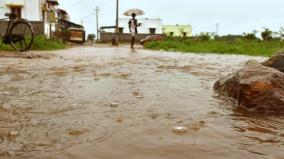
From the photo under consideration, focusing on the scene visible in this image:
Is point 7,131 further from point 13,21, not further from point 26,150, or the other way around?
point 13,21

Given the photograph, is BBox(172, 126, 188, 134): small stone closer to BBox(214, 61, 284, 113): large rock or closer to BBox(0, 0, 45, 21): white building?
BBox(214, 61, 284, 113): large rock

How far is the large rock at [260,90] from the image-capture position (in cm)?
393

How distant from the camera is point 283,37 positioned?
80.9 ft

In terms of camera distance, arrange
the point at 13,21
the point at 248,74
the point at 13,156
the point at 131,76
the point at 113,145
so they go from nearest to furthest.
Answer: the point at 13,156 < the point at 113,145 < the point at 248,74 < the point at 131,76 < the point at 13,21

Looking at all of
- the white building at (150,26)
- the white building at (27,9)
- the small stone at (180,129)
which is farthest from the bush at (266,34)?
the white building at (150,26)

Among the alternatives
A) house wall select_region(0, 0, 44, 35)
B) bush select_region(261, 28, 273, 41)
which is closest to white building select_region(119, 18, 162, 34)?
house wall select_region(0, 0, 44, 35)

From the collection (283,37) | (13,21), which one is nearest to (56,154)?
(13,21)

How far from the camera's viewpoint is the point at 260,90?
4066 millimetres

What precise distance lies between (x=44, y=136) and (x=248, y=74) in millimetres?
2500

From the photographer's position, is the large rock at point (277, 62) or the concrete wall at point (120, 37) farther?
the concrete wall at point (120, 37)

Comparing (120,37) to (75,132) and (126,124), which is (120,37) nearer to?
(126,124)

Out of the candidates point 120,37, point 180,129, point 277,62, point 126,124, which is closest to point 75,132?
point 126,124

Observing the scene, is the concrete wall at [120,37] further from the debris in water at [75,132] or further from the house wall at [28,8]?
the debris in water at [75,132]

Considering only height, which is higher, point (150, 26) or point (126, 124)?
point (150, 26)
